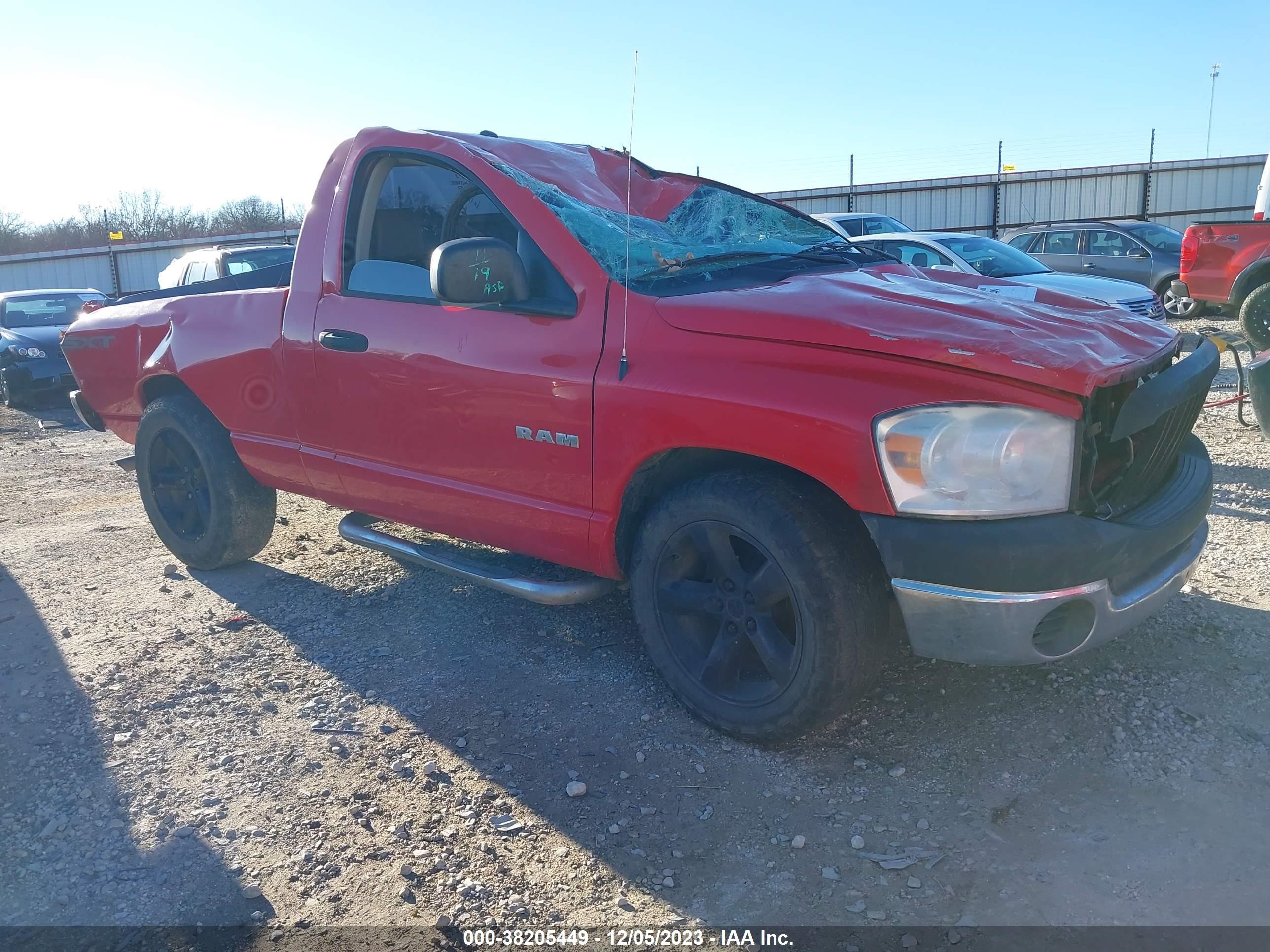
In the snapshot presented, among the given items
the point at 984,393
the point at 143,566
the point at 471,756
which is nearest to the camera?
the point at 984,393

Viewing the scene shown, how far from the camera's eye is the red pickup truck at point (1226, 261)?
37.7 feet

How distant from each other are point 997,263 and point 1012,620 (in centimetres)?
839

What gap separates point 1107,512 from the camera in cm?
270

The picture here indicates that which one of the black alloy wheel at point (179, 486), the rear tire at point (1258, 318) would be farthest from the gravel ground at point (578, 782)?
the rear tire at point (1258, 318)

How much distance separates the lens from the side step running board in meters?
3.37

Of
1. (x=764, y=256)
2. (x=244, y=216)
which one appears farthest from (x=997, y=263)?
(x=244, y=216)

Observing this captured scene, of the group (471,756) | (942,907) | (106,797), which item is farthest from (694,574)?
(106,797)

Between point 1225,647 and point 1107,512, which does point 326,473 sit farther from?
point 1225,647

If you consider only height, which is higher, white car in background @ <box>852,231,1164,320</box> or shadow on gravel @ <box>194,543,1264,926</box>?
white car in background @ <box>852,231,1164,320</box>

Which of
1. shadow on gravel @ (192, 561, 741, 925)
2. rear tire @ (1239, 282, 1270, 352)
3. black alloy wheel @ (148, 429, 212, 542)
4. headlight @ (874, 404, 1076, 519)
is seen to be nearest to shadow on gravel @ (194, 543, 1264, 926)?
shadow on gravel @ (192, 561, 741, 925)

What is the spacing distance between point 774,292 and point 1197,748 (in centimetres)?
184

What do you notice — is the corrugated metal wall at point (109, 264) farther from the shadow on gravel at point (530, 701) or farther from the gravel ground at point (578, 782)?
the gravel ground at point (578, 782)

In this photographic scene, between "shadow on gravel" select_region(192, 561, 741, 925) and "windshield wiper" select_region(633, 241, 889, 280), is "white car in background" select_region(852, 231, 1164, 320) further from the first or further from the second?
"shadow on gravel" select_region(192, 561, 741, 925)

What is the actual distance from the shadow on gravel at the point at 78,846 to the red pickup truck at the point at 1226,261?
11.9 m
